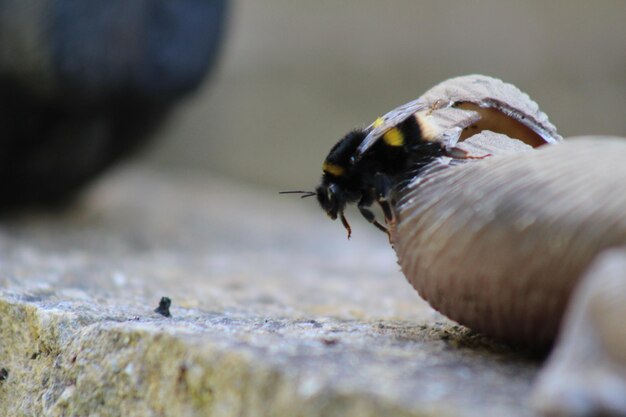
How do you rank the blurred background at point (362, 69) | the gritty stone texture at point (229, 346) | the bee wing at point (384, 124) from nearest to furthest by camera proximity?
the gritty stone texture at point (229, 346), the bee wing at point (384, 124), the blurred background at point (362, 69)

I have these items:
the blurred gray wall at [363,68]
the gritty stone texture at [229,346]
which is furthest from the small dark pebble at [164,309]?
the blurred gray wall at [363,68]

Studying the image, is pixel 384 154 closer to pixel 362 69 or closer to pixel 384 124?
pixel 384 124

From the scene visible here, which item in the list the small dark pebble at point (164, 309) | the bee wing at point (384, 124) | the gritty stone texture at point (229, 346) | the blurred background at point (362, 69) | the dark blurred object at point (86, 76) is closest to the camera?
the gritty stone texture at point (229, 346)

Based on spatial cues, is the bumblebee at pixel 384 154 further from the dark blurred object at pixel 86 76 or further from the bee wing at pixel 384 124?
the dark blurred object at pixel 86 76

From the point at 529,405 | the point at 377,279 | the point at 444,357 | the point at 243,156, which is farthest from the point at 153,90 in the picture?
the point at 243,156

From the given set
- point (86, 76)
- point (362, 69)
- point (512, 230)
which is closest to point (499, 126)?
point (512, 230)

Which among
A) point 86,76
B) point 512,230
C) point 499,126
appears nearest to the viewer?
point 512,230
